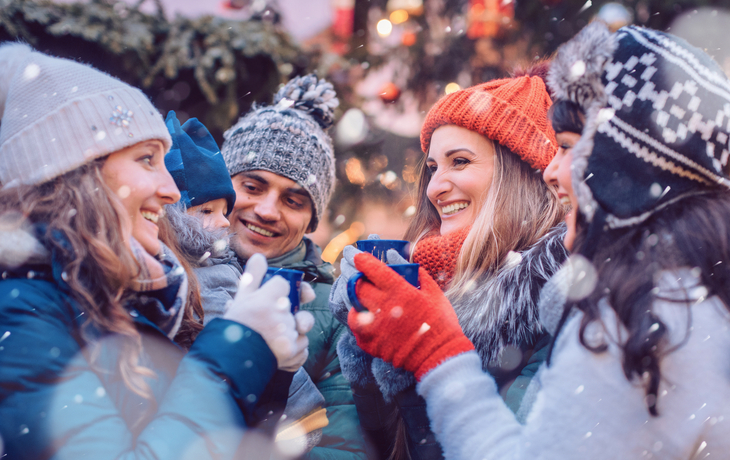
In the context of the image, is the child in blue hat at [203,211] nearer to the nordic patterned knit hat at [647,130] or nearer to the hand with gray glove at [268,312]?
the hand with gray glove at [268,312]

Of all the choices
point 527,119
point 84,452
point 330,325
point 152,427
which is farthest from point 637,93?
point 330,325

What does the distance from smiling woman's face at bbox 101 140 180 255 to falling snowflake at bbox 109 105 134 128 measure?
0.27 ft

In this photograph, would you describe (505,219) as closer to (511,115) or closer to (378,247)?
(511,115)

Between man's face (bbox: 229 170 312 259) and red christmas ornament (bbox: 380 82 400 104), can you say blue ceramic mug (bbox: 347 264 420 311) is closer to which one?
man's face (bbox: 229 170 312 259)

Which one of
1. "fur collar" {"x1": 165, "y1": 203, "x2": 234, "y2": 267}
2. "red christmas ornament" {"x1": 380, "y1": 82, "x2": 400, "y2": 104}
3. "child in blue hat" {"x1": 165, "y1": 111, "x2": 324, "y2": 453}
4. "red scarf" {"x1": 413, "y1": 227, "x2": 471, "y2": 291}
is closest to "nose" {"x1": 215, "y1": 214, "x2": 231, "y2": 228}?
"child in blue hat" {"x1": 165, "y1": 111, "x2": 324, "y2": 453}

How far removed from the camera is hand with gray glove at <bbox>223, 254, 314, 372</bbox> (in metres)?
1.27

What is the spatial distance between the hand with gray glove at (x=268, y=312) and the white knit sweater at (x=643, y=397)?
0.70 metres

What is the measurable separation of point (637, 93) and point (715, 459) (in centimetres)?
90

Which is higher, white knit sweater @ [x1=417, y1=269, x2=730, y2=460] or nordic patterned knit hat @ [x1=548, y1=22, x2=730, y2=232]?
nordic patterned knit hat @ [x1=548, y1=22, x2=730, y2=232]

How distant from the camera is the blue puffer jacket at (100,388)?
1017 millimetres

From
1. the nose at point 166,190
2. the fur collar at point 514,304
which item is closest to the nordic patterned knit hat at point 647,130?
the fur collar at point 514,304

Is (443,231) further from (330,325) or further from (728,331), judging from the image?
(728,331)

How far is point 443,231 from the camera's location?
2.30 metres

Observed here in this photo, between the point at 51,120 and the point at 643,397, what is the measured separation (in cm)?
174
